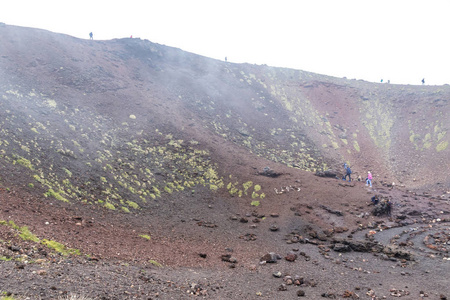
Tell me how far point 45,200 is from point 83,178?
4338mm

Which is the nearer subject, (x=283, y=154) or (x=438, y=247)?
(x=438, y=247)

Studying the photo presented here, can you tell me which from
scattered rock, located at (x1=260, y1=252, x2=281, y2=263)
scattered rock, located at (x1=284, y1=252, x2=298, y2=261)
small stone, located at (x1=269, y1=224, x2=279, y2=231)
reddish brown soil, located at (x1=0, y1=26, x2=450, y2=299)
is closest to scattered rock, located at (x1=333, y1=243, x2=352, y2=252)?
reddish brown soil, located at (x1=0, y1=26, x2=450, y2=299)

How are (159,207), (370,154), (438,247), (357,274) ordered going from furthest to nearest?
(370,154) → (159,207) → (438,247) → (357,274)

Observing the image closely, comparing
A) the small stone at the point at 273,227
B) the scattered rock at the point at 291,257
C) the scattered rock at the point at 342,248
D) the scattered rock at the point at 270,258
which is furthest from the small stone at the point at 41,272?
the scattered rock at the point at 342,248

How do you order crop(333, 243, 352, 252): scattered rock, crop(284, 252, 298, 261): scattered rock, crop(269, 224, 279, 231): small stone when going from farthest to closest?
1. crop(269, 224, 279, 231): small stone
2. crop(333, 243, 352, 252): scattered rock
3. crop(284, 252, 298, 261): scattered rock

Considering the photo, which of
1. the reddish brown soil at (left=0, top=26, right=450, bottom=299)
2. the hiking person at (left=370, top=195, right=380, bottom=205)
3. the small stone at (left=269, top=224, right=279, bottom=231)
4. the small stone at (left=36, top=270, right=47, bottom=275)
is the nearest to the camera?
the small stone at (left=36, top=270, right=47, bottom=275)

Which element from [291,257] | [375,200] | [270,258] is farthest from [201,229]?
[375,200]

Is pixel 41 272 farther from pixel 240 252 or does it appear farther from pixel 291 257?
pixel 291 257

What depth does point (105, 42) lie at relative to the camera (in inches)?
1889

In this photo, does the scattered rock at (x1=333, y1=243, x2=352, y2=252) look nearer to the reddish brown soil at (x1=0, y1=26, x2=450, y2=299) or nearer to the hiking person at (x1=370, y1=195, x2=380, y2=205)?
the reddish brown soil at (x1=0, y1=26, x2=450, y2=299)

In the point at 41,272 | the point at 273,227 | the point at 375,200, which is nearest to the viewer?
the point at 41,272

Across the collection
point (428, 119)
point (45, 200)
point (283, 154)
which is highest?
point (428, 119)

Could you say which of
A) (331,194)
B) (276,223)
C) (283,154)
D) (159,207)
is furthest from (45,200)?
(283,154)

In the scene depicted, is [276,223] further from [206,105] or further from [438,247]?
[206,105]
